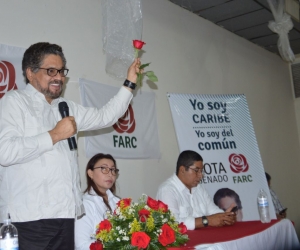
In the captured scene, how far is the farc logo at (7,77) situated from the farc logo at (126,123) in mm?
1094

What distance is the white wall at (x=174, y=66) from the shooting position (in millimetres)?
3396

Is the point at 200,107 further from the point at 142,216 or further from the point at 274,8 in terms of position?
the point at 142,216

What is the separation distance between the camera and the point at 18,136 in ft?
5.90

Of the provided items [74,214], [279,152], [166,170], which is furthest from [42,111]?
[279,152]

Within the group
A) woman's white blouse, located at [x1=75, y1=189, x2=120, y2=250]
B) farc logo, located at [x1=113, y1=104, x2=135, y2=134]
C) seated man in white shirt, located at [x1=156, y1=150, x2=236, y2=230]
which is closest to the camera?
woman's white blouse, located at [x1=75, y1=189, x2=120, y2=250]

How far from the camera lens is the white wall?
3.40 m

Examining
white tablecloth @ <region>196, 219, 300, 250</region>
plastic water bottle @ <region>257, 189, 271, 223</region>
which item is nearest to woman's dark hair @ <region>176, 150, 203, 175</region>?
plastic water bottle @ <region>257, 189, 271, 223</region>

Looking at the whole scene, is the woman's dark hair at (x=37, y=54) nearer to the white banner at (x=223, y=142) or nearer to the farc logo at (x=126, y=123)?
the farc logo at (x=126, y=123)

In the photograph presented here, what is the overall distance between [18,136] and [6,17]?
158 centimetres

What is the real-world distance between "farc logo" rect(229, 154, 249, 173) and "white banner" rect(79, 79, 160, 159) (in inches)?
34.8

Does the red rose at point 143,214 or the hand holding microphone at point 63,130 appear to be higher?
the hand holding microphone at point 63,130

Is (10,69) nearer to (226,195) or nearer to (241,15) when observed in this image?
(226,195)

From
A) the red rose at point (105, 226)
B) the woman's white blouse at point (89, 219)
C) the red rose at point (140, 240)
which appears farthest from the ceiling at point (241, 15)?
the red rose at point (140, 240)

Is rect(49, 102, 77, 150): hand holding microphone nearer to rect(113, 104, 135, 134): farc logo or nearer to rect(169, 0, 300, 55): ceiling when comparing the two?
rect(113, 104, 135, 134): farc logo
